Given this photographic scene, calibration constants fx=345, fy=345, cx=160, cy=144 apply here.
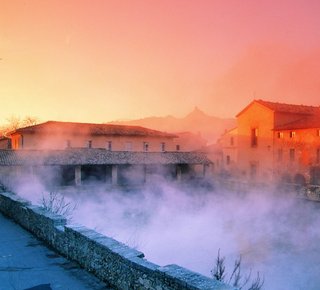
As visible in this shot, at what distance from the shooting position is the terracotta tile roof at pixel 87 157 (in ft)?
88.9

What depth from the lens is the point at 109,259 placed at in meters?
5.32

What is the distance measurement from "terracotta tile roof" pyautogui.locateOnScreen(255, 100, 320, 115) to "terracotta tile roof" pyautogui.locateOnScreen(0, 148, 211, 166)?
8.42 m

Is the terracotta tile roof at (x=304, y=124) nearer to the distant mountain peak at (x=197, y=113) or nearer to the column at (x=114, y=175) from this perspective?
the column at (x=114, y=175)

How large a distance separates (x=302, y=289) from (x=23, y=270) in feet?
35.4

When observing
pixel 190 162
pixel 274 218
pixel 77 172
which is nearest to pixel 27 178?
pixel 77 172

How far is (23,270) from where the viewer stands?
5812 mm

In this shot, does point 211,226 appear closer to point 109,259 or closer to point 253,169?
point 253,169

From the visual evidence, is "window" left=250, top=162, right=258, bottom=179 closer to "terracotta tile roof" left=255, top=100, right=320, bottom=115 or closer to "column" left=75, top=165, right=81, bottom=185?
"terracotta tile roof" left=255, top=100, right=320, bottom=115

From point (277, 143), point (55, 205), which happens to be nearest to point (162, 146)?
point (277, 143)

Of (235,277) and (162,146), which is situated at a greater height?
(162,146)

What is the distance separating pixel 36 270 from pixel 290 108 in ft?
112

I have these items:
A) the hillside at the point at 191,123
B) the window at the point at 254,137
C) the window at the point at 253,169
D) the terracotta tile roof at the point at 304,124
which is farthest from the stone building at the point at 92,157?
the hillside at the point at 191,123

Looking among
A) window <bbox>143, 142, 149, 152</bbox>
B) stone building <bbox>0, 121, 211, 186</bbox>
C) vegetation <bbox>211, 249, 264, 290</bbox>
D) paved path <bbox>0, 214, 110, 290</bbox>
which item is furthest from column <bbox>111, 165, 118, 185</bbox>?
paved path <bbox>0, 214, 110, 290</bbox>

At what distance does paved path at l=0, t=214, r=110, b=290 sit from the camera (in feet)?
17.1
